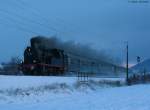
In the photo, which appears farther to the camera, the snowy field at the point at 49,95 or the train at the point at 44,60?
the train at the point at 44,60

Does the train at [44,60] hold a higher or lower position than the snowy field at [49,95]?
higher

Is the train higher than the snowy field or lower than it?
higher

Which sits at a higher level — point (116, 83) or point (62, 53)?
point (62, 53)

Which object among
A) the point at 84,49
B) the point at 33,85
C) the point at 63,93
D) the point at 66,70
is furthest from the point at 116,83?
the point at 33,85

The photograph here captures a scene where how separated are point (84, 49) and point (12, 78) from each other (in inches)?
1514

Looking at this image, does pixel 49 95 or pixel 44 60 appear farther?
pixel 44 60

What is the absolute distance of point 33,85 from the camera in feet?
111

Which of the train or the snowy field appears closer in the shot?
the snowy field

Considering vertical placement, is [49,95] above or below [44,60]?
below

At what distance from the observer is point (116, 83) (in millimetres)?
56500

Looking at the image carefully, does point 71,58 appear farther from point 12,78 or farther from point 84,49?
point 12,78

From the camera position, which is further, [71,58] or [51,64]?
[71,58]

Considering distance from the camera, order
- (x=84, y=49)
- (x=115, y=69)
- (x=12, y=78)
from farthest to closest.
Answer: (x=115, y=69) < (x=84, y=49) < (x=12, y=78)

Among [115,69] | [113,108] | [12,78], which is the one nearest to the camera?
[113,108]
